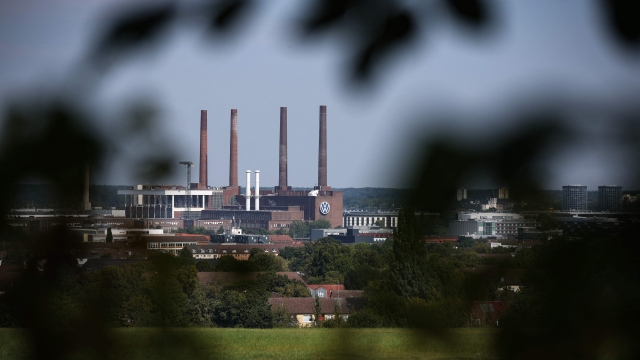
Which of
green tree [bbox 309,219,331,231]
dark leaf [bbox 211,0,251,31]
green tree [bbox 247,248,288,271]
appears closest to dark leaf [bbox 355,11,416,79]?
dark leaf [bbox 211,0,251,31]

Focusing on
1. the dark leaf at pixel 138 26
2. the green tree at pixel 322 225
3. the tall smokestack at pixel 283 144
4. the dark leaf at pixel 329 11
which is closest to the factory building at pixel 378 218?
the tall smokestack at pixel 283 144

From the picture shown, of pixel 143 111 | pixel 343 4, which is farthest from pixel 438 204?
pixel 143 111

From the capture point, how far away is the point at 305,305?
1.05m

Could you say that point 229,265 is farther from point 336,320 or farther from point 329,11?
point 329,11

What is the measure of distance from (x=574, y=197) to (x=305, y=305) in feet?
1.92

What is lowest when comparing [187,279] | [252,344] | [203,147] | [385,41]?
[252,344]

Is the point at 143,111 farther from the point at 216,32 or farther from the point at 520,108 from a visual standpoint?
the point at 520,108

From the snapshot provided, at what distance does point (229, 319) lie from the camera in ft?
2.56

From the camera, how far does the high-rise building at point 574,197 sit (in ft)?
1.77

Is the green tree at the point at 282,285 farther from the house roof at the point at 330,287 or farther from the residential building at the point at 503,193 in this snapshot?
the residential building at the point at 503,193

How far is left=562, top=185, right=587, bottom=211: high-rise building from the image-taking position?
539 mm

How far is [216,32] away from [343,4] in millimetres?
149

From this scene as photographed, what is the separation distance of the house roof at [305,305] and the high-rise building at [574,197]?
251mm

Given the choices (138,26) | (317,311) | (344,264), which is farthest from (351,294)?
(138,26)
